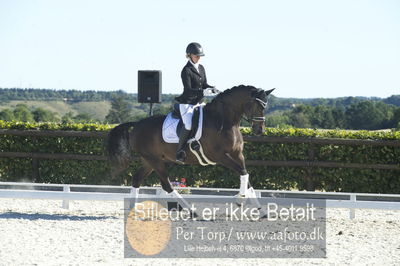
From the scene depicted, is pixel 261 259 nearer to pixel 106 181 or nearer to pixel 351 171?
pixel 351 171

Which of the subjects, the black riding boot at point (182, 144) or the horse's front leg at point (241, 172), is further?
the black riding boot at point (182, 144)

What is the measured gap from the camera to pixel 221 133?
314 inches

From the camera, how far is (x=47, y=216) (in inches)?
335

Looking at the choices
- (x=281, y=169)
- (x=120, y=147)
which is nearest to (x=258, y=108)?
(x=120, y=147)

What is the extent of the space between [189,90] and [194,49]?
0.63 meters

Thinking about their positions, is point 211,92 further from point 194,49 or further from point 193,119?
point 194,49

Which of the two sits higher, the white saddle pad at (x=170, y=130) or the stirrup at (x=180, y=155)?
the white saddle pad at (x=170, y=130)

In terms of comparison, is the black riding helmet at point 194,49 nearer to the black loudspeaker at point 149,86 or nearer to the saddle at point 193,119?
the saddle at point 193,119

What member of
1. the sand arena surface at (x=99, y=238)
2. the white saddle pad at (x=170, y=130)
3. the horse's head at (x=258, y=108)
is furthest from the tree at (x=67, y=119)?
the horse's head at (x=258, y=108)

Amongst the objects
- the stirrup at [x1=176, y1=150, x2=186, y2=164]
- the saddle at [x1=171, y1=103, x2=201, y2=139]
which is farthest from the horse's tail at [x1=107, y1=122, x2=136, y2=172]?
the stirrup at [x1=176, y1=150, x2=186, y2=164]

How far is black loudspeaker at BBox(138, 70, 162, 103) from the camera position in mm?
11414

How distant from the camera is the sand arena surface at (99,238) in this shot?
5.75 metres

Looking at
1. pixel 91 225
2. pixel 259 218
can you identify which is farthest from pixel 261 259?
pixel 91 225

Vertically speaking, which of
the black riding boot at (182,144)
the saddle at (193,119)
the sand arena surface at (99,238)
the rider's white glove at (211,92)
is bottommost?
the sand arena surface at (99,238)
